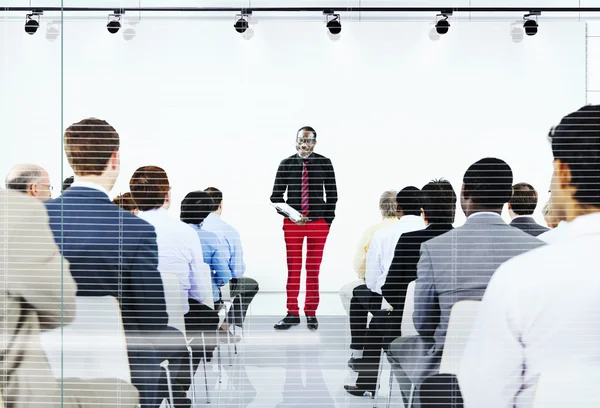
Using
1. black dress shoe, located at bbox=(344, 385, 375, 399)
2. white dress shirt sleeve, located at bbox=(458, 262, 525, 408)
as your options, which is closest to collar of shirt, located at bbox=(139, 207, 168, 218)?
black dress shoe, located at bbox=(344, 385, 375, 399)

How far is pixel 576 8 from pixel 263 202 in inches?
61.1

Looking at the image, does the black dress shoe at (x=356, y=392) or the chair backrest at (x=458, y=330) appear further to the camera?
the black dress shoe at (x=356, y=392)

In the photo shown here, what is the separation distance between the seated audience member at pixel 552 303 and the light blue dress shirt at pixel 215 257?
1.06 metres

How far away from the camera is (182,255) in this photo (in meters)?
2.43

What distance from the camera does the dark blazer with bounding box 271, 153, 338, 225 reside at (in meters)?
2.40

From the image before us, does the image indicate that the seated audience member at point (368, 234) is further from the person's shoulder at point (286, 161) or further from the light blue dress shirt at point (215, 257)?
the light blue dress shirt at point (215, 257)

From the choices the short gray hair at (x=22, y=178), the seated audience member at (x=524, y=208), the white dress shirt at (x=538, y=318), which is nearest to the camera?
the white dress shirt at (x=538, y=318)

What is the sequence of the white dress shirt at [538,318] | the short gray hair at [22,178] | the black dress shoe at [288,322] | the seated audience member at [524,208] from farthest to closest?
the short gray hair at [22,178], the black dress shoe at [288,322], the seated audience member at [524,208], the white dress shirt at [538,318]

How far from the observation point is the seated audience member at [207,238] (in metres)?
2.42

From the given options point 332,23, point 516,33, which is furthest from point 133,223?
point 516,33

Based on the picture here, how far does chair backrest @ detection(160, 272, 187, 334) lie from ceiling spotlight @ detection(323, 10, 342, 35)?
1.23 meters

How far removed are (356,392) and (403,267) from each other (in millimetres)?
582

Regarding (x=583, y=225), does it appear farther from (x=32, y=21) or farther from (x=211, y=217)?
(x=32, y=21)

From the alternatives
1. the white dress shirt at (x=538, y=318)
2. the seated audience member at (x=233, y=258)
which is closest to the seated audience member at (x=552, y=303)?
the white dress shirt at (x=538, y=318)
